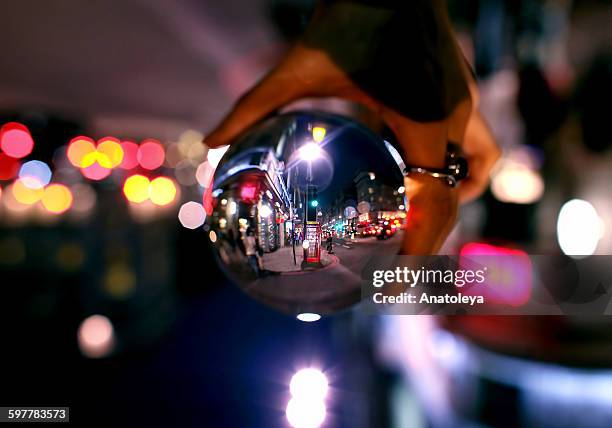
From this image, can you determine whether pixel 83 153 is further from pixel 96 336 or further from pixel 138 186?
pixel 96 336

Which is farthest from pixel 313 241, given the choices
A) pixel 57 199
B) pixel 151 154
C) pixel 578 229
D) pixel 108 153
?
pixel 151 154

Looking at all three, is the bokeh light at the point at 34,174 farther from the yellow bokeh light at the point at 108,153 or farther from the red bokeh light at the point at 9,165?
the yellow bokeh light at the point at 108,153

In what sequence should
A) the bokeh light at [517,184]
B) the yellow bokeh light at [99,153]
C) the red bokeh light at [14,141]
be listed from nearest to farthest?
the bokeh light at [517,184], the red bokeh light at [14,141], the yellow bokeh light at [99,153]

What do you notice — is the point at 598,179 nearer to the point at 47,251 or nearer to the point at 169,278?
the point at 169,278

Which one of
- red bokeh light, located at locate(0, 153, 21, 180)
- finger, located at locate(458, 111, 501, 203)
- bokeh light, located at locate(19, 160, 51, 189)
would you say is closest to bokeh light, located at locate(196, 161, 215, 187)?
finger, located at locate(458, 111, 501, 203)

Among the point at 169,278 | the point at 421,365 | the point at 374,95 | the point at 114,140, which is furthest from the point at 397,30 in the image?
the point at 114,140

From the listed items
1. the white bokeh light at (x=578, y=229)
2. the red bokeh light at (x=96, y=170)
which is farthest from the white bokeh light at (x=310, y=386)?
the red bokeh light at (x=96, y=170)
